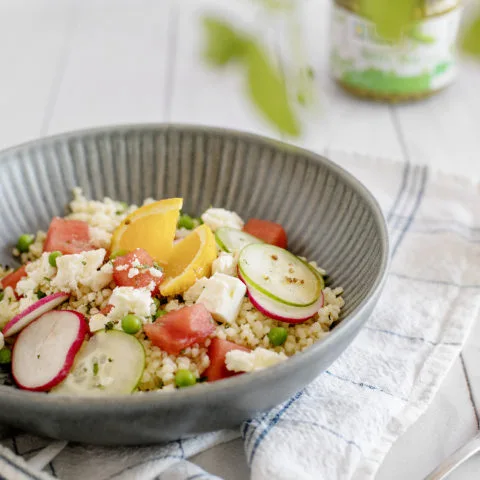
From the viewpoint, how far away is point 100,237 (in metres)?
1.83

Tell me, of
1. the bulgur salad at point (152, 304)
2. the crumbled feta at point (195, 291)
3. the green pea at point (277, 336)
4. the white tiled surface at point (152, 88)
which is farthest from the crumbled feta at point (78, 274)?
the white tiled surface at point (152, 88)

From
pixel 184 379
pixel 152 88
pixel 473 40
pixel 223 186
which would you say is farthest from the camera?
pixel 152 88

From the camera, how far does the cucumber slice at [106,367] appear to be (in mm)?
1364

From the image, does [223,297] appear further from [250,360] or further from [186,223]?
[186,223]

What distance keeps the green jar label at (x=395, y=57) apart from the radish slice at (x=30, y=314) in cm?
166

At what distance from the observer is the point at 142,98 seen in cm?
315

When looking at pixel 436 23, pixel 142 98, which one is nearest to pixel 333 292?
pixel 436 23

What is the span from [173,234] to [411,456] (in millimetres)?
805

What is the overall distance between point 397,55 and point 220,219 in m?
1.25

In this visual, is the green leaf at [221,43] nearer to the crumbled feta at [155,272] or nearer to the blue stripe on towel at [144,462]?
the blue stripe on towel at [144,462]

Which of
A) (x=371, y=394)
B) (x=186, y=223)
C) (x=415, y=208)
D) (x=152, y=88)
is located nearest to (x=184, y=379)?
(x=371, y=394)

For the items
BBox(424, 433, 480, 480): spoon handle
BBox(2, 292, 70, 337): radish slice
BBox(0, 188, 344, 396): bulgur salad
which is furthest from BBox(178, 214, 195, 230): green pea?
BBox(424, 433, 480, 480): spoon handle

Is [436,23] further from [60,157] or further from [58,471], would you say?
[58,471]

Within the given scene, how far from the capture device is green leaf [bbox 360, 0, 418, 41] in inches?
13.2
